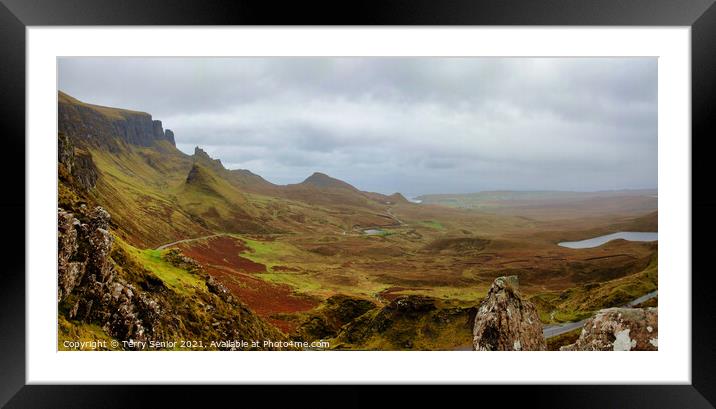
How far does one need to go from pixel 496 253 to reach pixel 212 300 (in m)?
4.09

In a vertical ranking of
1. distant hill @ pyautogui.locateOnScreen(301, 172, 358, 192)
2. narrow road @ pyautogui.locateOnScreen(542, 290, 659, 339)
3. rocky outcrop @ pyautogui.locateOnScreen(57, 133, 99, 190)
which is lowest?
narrow road @ pyautogui.locateOnScreen(542, 290, 659, 339)

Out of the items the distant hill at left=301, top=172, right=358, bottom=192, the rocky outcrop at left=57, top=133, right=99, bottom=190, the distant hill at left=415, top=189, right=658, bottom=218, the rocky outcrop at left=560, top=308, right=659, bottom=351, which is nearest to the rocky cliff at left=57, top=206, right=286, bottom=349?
the rocky outcrop at left=57, top=133, right=99, bottom=190

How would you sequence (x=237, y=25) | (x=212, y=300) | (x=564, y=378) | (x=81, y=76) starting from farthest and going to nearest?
(x=212, y=300)
(x=81, y=76)
(x=564, y=378)
(x=237, y=25)

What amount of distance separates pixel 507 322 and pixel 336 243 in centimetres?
266

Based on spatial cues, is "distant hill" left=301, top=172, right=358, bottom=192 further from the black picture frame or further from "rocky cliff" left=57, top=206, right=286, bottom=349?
the black picture frame

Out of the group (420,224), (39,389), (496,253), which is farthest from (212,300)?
(496,253)

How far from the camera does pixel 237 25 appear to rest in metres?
3.99

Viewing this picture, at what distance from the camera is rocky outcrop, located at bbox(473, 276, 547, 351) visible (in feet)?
16.2

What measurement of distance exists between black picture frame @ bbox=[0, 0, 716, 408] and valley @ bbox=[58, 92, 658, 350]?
0.69m

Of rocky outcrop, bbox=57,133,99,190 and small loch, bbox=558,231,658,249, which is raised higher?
rocky outcrop, bbox=57,133,99,190

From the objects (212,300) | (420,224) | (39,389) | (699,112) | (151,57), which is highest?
(151,57)

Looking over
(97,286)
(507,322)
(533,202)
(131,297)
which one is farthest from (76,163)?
(533,202)

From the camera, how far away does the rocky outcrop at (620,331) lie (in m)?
4.59

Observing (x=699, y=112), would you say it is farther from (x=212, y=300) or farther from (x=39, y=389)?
(x=39, y=389)
